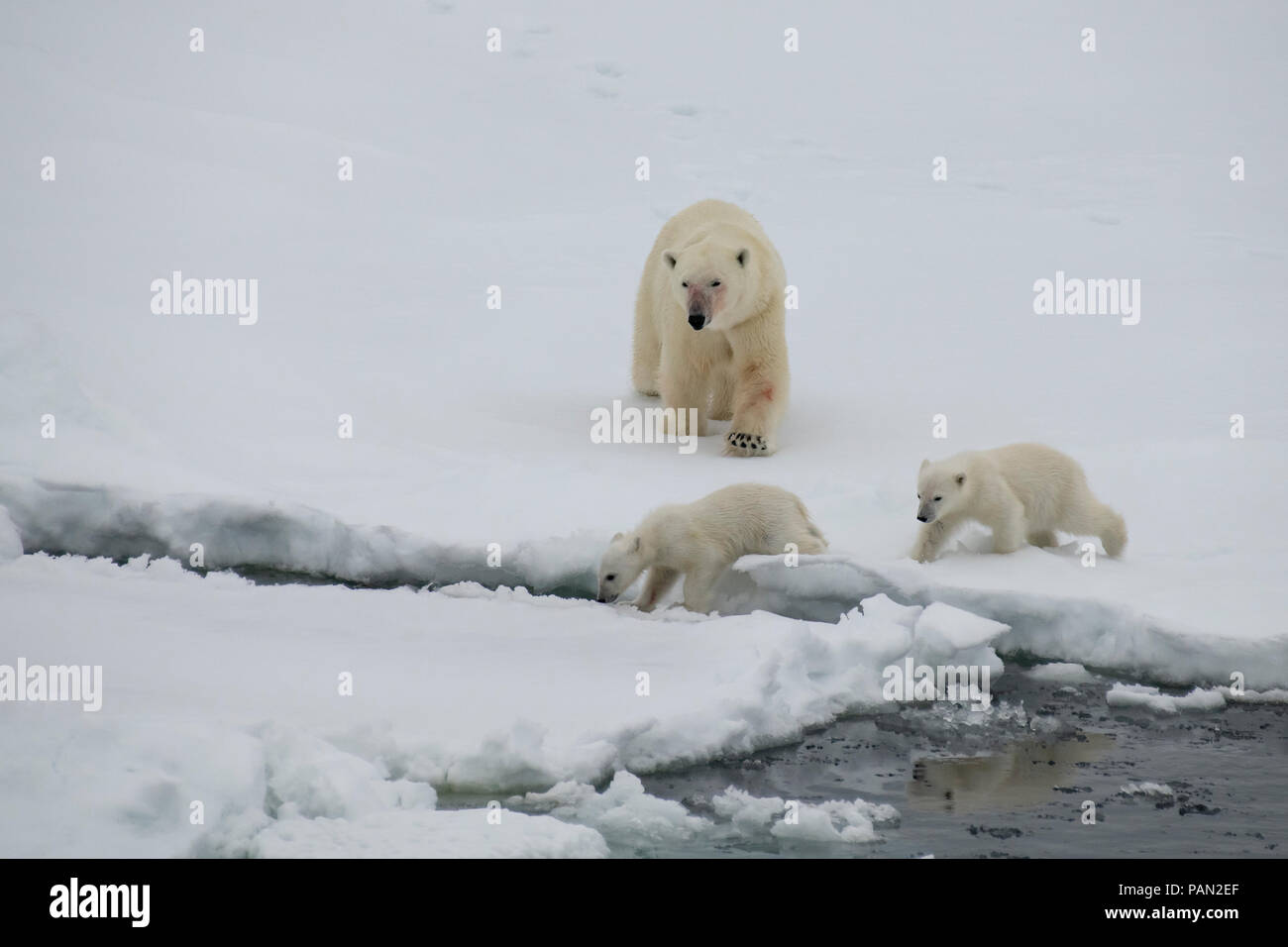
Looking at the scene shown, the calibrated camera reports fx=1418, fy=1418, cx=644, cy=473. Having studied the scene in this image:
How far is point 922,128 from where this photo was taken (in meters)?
14.6

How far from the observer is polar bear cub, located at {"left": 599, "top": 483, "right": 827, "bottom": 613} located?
5.57 m

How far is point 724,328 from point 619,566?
2.43 m

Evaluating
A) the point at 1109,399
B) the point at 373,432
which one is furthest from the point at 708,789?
the point at 1109,399

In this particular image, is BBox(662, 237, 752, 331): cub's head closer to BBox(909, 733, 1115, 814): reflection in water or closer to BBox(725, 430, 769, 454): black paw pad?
BBox(725, 430, 769, 454): black paw pad

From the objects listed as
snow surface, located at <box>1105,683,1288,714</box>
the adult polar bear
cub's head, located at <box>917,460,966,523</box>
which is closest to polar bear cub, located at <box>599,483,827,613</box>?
cub's head, located at <box>917,460,966,523</box>

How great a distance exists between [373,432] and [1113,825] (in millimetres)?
4433

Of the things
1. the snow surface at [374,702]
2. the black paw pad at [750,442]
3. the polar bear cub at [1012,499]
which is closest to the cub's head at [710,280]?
the black paw pad at [750,442]

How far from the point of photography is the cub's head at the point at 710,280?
720 cm

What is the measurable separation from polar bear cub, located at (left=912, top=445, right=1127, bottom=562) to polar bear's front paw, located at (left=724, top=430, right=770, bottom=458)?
4.70 feet

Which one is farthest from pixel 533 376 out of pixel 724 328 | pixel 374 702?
pixel 374 702

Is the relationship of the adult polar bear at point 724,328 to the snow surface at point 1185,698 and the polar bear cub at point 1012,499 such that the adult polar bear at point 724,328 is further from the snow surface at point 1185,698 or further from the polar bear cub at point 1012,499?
the snow surface at point 1185,698
